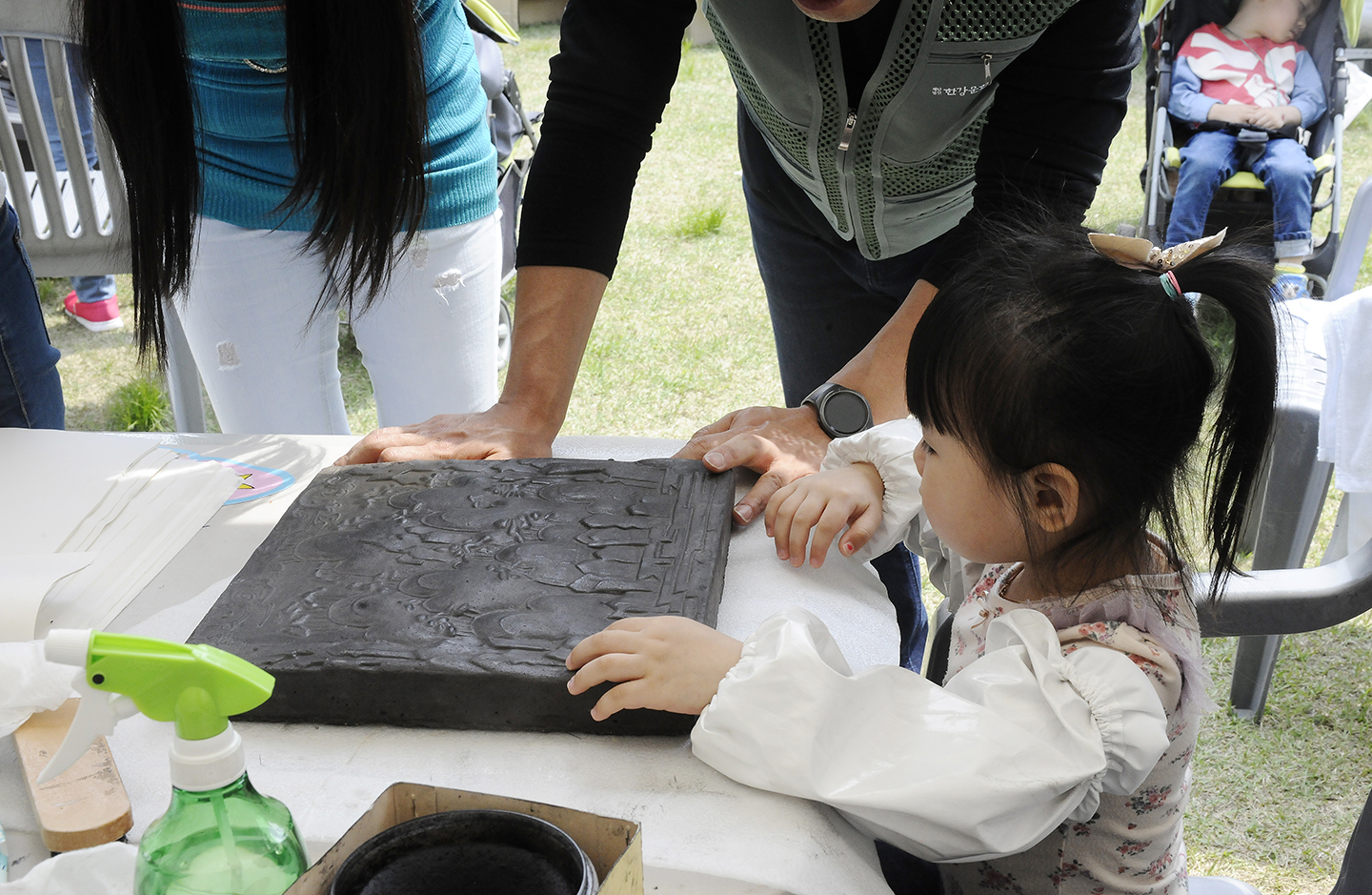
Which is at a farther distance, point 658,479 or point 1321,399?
point 1321,399

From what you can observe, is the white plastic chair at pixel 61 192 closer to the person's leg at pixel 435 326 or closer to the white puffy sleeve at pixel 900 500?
the person's leg at pixel 435 326

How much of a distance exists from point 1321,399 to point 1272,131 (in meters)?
2.02

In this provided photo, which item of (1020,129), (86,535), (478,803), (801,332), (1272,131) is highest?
(1020,129)

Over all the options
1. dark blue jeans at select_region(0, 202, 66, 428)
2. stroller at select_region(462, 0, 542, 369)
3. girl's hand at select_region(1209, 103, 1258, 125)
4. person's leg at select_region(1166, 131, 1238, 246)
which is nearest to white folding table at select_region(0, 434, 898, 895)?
dark blue jeans at select_region(0, 202, 66, 428)

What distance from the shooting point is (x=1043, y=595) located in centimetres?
83

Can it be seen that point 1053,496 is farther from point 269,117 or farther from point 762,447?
point 269,117

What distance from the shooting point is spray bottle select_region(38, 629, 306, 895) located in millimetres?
447

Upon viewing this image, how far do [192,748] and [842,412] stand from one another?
712 millimetres

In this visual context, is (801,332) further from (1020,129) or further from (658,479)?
(658,479)

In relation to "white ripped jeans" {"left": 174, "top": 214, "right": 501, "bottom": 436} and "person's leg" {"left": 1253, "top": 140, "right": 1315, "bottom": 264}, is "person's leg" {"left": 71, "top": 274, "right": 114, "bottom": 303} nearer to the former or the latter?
"white ripped jeans" {"left": 174, "top": 214, "right": 501, "bottom": 436}

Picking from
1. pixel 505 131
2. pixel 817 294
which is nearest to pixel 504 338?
pixel 505 131

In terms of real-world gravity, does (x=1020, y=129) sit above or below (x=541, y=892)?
above

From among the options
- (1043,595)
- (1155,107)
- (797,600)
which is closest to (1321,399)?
(1043,595)

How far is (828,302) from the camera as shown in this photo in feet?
4.60
